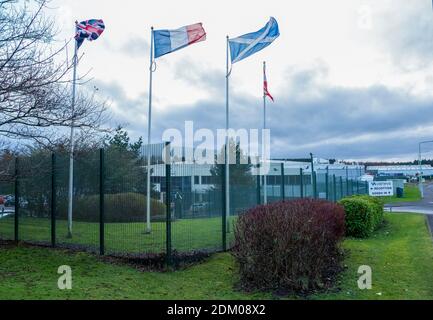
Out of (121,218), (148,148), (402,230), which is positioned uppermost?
(148,148)

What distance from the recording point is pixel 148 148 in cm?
1220

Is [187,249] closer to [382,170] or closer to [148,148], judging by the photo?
[148,148]

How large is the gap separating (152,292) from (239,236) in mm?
1774

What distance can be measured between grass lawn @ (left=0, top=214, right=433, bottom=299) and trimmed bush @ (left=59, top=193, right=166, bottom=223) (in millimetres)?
1044

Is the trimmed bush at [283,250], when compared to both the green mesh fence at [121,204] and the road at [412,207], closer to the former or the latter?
the green mesh fence at [121,204]

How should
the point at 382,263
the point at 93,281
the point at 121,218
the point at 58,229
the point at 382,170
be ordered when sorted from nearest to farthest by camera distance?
the point at 93,281
the point at 382,263
the point at 121,218
the point at 58,229
the point at 382,170

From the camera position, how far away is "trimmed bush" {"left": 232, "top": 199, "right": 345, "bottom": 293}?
7.11 metres

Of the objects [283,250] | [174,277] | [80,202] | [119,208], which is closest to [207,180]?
[119,208]

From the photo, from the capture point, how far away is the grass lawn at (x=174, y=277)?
275 inches

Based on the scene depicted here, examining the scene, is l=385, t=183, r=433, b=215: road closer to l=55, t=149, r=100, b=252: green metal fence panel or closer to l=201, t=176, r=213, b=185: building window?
l=201, t=176, r=213, b=185: building window

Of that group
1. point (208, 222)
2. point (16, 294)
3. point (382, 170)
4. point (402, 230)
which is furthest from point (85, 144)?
point (382, 170)

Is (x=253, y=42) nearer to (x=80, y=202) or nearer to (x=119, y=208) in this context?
(x=119, y=208)

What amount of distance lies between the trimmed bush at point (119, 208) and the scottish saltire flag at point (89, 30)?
5227mm

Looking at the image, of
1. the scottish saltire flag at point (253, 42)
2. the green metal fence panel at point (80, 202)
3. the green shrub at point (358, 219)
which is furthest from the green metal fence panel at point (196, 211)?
the scottish saltire flag at point (253, 42)
